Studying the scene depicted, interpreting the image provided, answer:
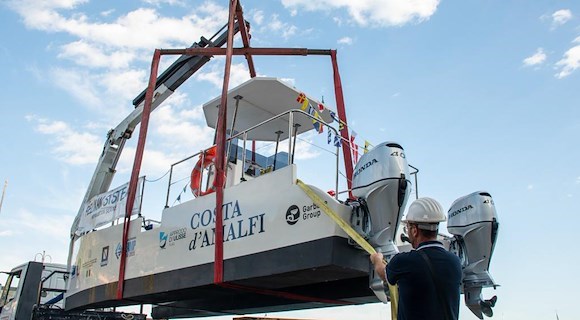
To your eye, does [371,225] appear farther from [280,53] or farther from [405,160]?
[280,53]

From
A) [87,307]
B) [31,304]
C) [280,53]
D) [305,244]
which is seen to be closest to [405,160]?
[305,244]

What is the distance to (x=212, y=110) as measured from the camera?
9.49m

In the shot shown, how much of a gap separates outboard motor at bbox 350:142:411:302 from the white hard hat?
2.49 m

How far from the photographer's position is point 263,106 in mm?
9305

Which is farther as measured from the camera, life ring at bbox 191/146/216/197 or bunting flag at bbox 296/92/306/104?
bunting flag at bbox 296/92/306/104

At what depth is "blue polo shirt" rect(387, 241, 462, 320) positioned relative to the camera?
8.45ft

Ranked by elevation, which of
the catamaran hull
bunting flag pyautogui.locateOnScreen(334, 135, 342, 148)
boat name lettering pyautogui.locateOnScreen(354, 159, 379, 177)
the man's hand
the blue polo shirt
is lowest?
the blue polo shirt

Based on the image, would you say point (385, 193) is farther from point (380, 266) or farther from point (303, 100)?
point (303, 100)

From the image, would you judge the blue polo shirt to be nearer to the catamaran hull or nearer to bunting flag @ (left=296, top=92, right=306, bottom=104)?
the catamaran hull

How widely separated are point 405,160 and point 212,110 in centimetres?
467

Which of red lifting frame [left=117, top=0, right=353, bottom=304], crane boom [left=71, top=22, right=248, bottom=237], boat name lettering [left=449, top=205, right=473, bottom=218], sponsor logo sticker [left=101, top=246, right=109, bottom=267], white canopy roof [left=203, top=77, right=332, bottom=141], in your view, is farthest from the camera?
crane boom [left=71, top=22, right=248, bottom=237]

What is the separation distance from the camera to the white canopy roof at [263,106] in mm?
8539

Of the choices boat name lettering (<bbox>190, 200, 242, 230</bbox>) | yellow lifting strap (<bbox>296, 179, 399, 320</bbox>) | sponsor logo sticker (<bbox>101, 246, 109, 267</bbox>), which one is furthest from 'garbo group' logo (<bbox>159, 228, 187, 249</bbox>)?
yellow lifting strap (<bbox>296, 179, 399, 320</bbox>)

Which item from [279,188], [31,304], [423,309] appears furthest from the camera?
[31,304]
